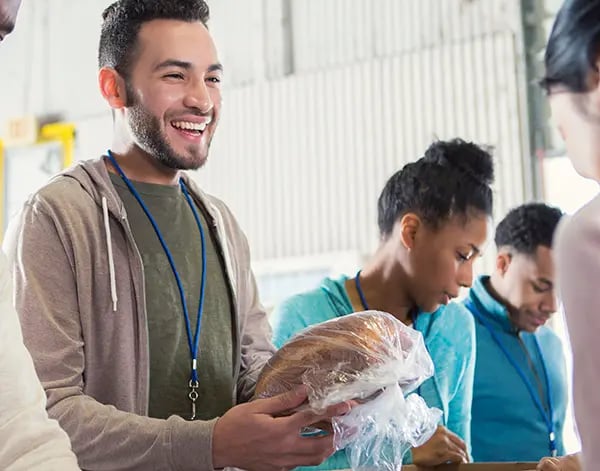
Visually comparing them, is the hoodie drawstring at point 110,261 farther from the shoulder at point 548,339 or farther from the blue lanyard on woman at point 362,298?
the shoulder at point 548,339

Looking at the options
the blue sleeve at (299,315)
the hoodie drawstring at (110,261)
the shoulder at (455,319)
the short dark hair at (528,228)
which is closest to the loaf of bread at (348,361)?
the hoodie drawstring at (110,261)

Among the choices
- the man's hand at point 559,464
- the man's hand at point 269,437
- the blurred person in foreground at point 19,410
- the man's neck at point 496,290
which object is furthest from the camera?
the man's neck at point 496,290

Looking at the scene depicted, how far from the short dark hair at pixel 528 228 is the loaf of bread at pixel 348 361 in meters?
1.50

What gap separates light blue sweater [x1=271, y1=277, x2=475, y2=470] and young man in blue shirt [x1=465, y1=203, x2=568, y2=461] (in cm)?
33

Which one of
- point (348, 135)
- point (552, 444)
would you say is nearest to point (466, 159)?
point (552, 444)

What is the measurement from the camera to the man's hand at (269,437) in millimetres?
1348

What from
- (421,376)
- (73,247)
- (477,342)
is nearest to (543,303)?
(477,342)

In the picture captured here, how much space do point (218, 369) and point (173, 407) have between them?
108 mm

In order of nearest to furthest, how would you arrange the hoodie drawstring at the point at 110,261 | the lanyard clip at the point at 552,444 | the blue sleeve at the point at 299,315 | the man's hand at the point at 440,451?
the hoodie drawstring at the point at 110,261, the man's hand at the point at 440,451, the blue sleeve at the point at 299,315, the lanyard clip at the point at 552,444

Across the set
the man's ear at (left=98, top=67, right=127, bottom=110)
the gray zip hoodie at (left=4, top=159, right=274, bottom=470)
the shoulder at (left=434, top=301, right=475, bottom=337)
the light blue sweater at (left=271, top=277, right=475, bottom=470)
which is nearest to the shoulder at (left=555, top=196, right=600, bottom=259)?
the gray zip hoodie at (left=4, top=159, right=274, bottom=470)

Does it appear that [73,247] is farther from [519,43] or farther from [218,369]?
[519,43]

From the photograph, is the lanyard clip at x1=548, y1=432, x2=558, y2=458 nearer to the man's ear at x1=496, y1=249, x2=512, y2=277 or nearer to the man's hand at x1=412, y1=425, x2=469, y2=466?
the man's ear at x1=496, y1=249, x2=512, y2=277

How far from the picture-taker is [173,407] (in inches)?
60.9

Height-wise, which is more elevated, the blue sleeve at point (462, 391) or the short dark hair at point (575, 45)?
the short dark hair at point (575, 45)
